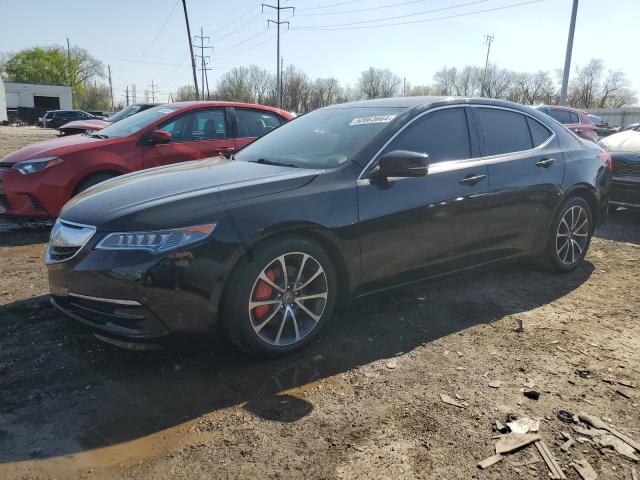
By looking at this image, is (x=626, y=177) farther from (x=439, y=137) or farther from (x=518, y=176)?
(x=439, y=137)

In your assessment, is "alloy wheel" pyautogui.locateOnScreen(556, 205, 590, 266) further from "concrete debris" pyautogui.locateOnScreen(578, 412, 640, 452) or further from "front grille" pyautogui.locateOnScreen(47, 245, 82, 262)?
"front grille" pyautogui.locateOnScreen(47, 245, 82, 262)

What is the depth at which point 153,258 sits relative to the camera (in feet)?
8.73

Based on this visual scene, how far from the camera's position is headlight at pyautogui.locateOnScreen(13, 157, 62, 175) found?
18.8 ft

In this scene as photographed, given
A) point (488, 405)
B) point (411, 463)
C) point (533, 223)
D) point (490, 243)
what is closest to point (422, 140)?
point (490, 243)

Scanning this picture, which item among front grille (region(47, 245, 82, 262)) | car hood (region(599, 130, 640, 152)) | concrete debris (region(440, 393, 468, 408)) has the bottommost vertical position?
concrete debris (region(440, 393, 468, 408))

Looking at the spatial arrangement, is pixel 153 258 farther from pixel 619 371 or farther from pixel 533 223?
pixel 533 223

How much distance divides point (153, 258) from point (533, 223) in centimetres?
330

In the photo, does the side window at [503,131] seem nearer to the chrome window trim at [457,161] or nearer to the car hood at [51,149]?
the chrome window trim at [457,161]

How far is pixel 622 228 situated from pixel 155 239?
688cm

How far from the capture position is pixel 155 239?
2.71 meters

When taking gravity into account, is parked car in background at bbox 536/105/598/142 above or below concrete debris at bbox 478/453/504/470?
above

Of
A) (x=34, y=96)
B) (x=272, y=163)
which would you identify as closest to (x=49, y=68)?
(x=34, y=96)

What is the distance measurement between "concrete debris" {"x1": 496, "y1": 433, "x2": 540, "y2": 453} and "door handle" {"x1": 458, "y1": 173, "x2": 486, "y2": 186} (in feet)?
6.47

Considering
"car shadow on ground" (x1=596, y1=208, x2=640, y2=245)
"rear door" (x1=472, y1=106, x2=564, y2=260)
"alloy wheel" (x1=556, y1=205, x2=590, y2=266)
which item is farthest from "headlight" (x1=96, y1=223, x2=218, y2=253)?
"car shadow on ground" (x1=596, y1=208, x2=640, y2=245)
